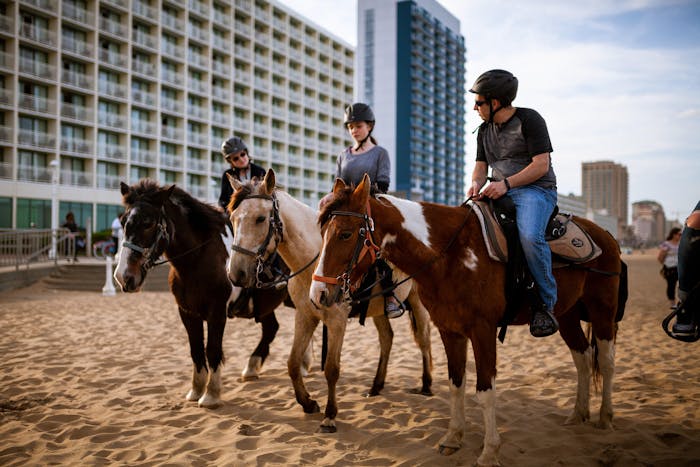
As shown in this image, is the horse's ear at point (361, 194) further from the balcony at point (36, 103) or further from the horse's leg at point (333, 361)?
the balcony at point (36, 103)

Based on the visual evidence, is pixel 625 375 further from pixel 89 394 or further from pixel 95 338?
pixel 95 338

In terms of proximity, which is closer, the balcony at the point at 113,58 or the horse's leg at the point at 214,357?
the horse's leg at the point at 214,357

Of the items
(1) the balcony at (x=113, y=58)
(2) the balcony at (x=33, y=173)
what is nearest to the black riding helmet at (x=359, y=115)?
(2) the balcony at (x=33, y=173)

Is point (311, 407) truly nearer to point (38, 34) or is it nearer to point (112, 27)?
point (38, 34)

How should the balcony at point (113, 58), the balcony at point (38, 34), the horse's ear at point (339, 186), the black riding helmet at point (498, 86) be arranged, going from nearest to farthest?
1. the horse's ear at point (339, 186)
2. the black riding helmet at point (498, 86)
3. the balcony at point (38, 34)
4. the balcony at point (113, 58)

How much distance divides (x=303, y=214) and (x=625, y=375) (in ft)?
14.8

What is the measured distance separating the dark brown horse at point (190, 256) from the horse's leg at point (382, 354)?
142cm

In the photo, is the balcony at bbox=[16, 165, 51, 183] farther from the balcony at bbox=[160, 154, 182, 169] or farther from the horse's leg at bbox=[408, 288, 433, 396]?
the horse's leg at bbox=[408, 288, 433, 396]

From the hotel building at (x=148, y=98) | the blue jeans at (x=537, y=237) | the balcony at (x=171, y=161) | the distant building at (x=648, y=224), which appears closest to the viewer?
the blue jeans at (x=537, y=237)

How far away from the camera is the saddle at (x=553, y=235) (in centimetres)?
356

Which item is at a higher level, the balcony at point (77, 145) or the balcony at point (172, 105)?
the balcony at point (172, 105)

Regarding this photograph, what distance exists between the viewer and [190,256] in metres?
5.01

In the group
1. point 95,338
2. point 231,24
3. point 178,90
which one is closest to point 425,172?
point 231,24

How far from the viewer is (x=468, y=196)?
4066mm
